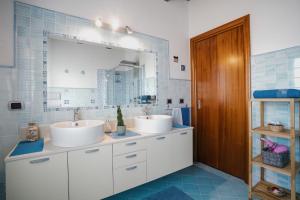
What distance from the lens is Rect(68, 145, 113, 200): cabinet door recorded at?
1.35 metres

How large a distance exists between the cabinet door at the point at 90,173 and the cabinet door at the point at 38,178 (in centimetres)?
6

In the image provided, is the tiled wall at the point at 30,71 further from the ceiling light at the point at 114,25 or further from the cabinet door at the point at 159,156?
the cabinet door at the point at 159,156

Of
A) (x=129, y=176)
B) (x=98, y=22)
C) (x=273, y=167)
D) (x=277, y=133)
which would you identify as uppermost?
(x=98, y=22)

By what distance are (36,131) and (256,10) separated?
2.65 m

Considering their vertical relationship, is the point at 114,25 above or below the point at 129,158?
A: above

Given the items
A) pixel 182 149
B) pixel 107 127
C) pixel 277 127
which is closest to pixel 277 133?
pixel 277 127

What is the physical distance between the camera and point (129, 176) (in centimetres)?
164

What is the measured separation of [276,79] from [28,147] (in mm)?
2429

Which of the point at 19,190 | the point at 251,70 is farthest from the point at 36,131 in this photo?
the point at 251,70

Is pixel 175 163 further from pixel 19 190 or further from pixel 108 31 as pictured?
pixel 108 31

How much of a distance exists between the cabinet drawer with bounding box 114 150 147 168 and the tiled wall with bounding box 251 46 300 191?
4.41ft

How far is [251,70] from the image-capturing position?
1.94 m

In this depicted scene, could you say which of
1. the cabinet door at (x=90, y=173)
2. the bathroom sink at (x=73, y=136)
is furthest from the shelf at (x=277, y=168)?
the bathroom sink at (x=73, y=136)

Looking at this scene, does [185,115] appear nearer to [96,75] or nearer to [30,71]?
[96,75]
